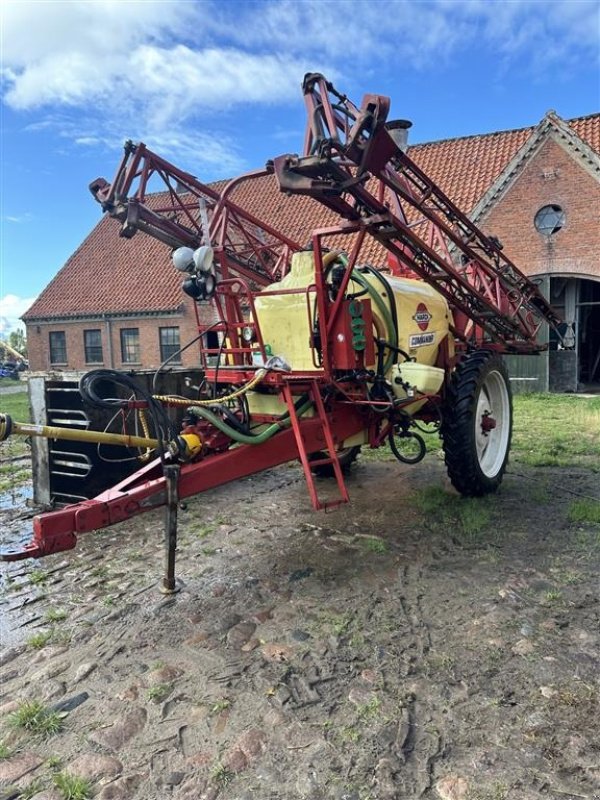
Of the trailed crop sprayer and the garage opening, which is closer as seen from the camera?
the trailed crop sprayer

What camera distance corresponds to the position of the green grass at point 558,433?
7.36 meters

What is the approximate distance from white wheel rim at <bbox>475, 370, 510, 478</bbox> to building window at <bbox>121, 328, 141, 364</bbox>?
20.9 m

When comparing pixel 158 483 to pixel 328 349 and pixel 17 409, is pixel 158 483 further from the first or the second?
pixel 17 409

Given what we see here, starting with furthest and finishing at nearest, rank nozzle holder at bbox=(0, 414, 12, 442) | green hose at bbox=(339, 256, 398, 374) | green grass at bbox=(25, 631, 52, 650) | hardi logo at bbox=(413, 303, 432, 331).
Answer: hardi logo at bbox=(413, 303, 432, 331) → green hose at bbox=(339, 256, 398, 374) → green grass at bbox=(25, 631, 52, 650) → nozzle holder at bbox=(0, 414, 12, 442)

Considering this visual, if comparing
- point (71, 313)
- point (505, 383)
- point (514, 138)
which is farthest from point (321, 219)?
point (505, 383)

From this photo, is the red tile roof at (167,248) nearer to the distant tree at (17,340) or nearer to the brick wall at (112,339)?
the brick wall at (112,339)

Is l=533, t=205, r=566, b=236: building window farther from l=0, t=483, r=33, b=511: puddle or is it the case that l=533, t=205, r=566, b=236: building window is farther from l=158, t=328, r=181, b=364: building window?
l=0, t=483, r=33, b=511: puddle

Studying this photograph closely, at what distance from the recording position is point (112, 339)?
25.7m

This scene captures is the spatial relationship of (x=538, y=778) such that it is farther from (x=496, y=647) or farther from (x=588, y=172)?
(x=588, y=172)

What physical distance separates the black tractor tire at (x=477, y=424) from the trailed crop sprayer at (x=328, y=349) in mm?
16

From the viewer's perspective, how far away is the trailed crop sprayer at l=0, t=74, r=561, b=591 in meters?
3.59

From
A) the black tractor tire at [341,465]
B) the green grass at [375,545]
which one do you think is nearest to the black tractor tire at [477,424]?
the green grass at [375,545]

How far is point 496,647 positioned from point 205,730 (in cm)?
152

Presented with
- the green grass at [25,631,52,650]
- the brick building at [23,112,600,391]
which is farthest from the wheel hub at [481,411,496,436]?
the brick building at [23,112,600,391]
